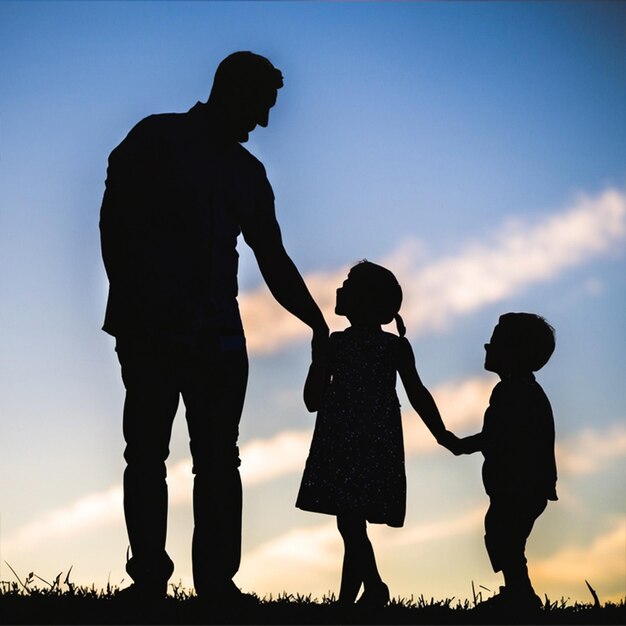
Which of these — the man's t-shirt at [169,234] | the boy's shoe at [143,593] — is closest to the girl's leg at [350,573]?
the boy's shoe at [143,593]

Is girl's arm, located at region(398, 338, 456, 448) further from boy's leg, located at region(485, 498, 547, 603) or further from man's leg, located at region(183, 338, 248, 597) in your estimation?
man's leg, located at region(183, 338, 248, 597)

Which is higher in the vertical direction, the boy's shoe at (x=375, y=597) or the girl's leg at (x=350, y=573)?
the girl's leg at (x=350, y=573)

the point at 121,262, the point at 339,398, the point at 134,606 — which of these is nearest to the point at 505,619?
the point at 339,398

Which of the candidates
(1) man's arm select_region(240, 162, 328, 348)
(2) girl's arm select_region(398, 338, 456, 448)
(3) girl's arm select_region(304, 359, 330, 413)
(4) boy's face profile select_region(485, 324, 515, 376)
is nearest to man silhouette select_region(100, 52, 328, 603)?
(1) man's arm select_region(240, 162, 328, 348)

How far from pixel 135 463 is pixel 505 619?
2.46m

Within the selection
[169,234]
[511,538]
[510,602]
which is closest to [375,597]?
[510,602]

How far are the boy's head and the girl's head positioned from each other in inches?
34.3

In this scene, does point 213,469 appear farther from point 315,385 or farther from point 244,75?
point 244,75

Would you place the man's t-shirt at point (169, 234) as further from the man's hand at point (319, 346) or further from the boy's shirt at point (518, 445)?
the boy's shirt at point (518, 445)

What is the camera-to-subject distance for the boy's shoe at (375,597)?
6387 mm

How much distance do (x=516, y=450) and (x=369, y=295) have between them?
4.94 feet

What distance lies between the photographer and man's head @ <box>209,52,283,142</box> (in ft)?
21.5

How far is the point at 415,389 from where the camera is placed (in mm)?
6984

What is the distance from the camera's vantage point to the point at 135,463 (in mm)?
6164
